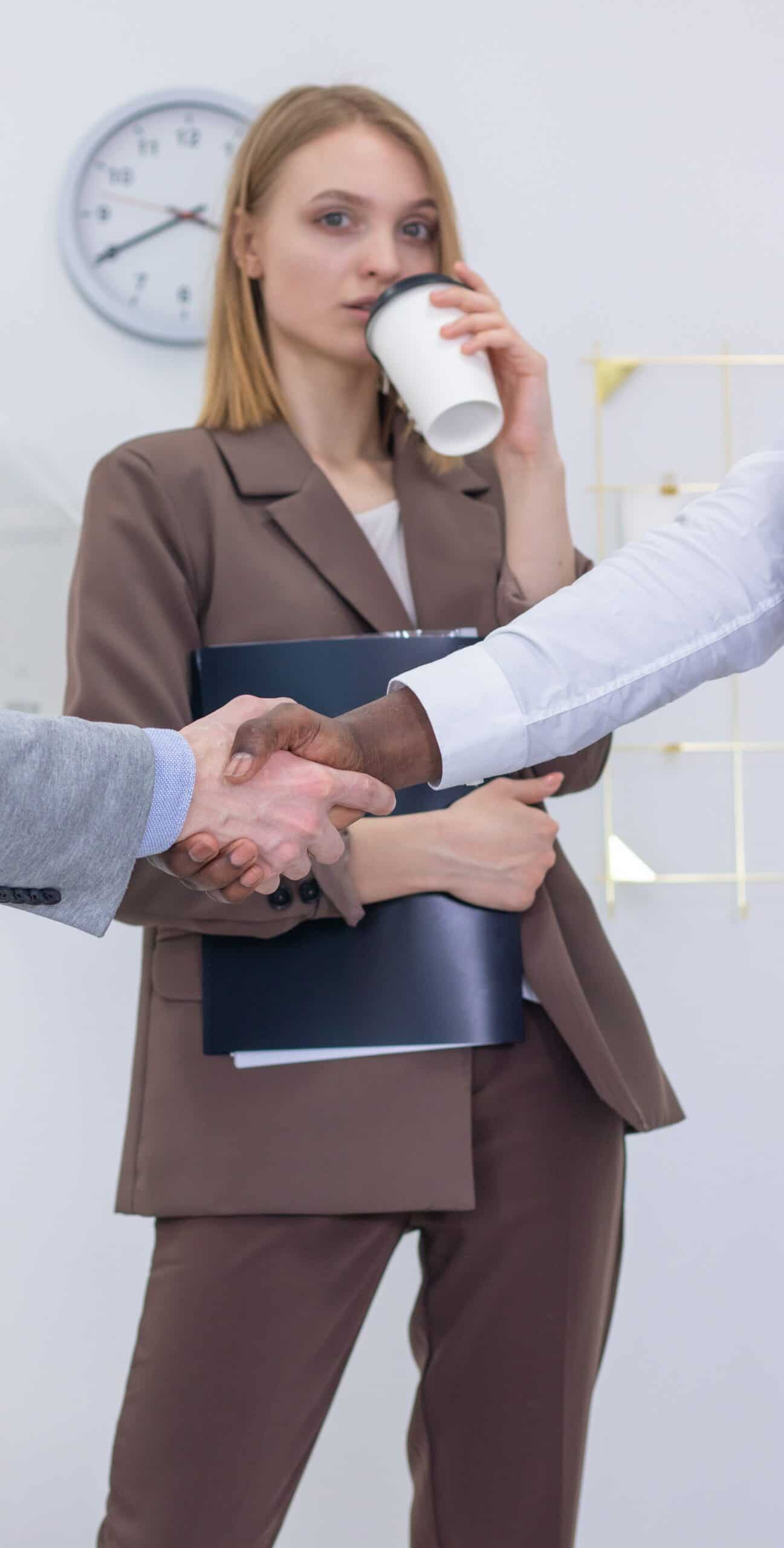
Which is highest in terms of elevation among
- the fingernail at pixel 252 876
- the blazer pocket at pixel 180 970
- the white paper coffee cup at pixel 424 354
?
the white paper coffee cup at pixel 424 354

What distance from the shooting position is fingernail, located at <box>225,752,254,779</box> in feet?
3.18

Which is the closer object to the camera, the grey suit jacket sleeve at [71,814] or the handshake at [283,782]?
the grey suit jacket sleeve at [71,814]

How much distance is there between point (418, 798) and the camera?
1.16 metres

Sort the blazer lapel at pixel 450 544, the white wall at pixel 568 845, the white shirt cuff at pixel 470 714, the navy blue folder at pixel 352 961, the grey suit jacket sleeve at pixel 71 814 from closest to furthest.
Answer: the grey suit jacket sleeve at pixel 71 814
the white shirt cuff at pixel 470 714
the navy blue folder at pixel 352 961
the blazer lapel at pixel 450 544
the white wall at pixel 568 845

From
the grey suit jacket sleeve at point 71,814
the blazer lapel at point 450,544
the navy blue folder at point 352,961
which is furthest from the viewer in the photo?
the blazer lapel at point 450,544

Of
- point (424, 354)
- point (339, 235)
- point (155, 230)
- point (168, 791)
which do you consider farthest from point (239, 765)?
point (155, 230)

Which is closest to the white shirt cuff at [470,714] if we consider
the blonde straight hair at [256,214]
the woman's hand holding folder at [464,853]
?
the woman's hand holding folder at [464,853]

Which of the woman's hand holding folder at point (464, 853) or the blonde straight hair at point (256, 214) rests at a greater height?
the blonde straight hair at point (256, 214)

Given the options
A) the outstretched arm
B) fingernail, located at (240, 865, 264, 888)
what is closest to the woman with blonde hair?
fingernail, located at (240, 865, 264, 888)

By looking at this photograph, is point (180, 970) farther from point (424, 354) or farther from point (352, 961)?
point (424, 354)

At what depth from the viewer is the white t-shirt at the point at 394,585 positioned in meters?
1.11

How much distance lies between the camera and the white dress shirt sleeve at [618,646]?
100 centimetres

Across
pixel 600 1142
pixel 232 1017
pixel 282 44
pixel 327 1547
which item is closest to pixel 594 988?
pixel 600 1142

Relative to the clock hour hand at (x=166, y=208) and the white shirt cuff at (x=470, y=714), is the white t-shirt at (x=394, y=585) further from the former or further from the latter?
the clock hour hand at (x=166, y=208)
